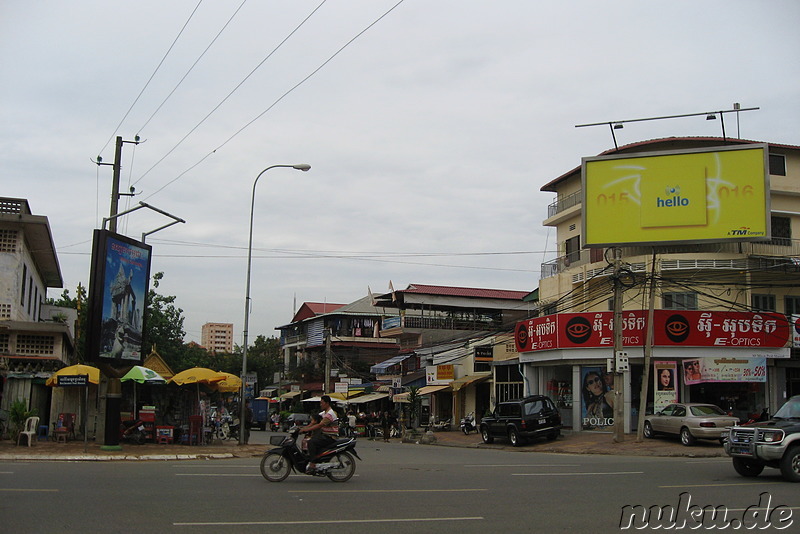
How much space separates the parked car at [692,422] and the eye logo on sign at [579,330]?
5672 mm

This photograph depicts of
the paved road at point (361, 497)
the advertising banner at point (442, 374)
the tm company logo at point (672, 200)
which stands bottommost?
the paved road at point (361, 497)

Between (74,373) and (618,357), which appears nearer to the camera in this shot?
(74,373)

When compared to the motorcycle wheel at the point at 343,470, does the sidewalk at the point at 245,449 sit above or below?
below

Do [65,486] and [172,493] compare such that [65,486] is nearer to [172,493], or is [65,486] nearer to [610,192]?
[172,493]

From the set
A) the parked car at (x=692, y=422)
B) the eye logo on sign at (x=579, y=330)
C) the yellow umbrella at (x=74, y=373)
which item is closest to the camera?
the yellow umbrella at (x=74, y=373)

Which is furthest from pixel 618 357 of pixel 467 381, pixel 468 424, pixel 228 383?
pixel 467 381

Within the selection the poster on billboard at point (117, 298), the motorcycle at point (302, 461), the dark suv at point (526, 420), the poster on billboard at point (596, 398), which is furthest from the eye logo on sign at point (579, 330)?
the motorcycle at point (302, 461)

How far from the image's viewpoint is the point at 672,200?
3169 centimetres

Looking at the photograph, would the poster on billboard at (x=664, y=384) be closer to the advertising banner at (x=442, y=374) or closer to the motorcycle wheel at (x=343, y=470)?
the advertising banner at (x=442, y=374)

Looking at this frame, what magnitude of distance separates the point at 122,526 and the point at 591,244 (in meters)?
25.9

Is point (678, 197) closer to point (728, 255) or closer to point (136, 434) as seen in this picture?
point (728, 255)

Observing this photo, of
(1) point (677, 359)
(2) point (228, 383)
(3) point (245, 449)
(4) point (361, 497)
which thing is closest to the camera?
(4) point (361, 497)

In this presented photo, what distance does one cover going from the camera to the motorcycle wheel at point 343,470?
15.3 metres

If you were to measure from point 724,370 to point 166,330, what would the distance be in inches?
1667
